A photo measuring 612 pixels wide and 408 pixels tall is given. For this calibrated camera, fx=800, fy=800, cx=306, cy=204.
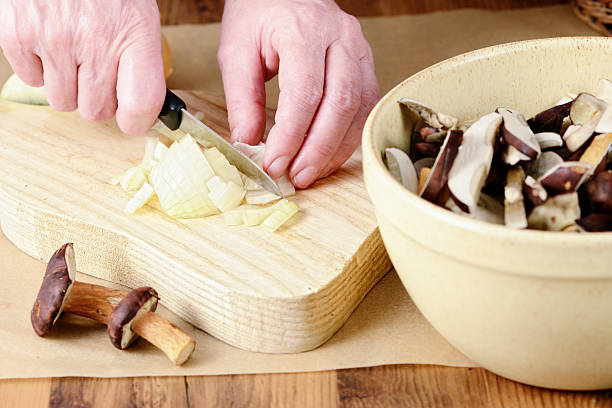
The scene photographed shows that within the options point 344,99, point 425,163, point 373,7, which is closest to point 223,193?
point 344,99

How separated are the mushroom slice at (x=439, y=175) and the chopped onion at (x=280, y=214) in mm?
333

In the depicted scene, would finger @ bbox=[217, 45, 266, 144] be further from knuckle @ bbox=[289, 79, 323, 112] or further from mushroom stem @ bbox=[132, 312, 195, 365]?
mushroom stem @ bbox=[132, 312, 195, 365]

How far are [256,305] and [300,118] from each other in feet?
1.16

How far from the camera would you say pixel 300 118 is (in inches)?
52.2

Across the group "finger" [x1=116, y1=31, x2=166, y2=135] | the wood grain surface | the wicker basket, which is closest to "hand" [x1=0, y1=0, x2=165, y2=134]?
"finger" [x1=116, y1=31, x2=166, y2=135]

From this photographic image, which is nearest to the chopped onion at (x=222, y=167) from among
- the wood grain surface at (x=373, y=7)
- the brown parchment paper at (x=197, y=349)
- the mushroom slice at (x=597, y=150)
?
the brown parchment paper at (x=197, y=349)

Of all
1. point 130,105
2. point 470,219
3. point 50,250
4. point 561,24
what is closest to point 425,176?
point 470,219

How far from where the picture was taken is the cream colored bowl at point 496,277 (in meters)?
0.83

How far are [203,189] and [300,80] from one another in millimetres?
243

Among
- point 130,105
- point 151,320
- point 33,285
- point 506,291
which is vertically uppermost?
point 506,291

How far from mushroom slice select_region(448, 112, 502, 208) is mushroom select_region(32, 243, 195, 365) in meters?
0.44

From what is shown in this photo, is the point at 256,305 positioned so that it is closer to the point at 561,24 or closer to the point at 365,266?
the point at 365,266

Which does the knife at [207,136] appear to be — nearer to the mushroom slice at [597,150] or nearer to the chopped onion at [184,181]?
the chopped onion at [184,181]

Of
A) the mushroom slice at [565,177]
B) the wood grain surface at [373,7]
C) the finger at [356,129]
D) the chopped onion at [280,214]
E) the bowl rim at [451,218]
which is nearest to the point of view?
the bowl rim at [451,218]
